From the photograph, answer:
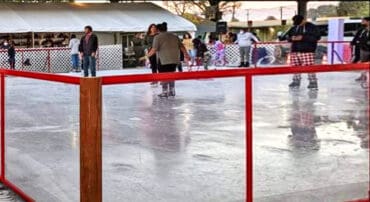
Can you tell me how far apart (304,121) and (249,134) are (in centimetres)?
85

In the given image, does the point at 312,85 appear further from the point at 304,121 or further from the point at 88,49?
the point at 88,49

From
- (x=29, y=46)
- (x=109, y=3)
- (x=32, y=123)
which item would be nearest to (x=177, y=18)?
(x=109, y=3)

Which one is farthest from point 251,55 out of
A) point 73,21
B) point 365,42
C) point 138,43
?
point 365,42

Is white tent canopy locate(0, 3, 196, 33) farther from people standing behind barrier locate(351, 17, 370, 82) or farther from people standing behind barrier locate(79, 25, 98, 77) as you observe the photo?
people standing behind barrier locate(351, 17, 370, 82)

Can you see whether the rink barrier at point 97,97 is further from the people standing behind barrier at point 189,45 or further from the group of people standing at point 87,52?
the people standing behind barrier at point 189,45

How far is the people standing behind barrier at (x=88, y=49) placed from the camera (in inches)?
596

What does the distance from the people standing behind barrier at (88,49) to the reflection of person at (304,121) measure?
32.9 feet

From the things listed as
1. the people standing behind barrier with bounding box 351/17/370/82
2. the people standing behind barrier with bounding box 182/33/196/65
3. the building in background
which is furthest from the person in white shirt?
the people standing behind barrier with bounding box 351/17/370/82

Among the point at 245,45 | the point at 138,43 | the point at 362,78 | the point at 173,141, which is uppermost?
the point at 138,43

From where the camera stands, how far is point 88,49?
604 inches

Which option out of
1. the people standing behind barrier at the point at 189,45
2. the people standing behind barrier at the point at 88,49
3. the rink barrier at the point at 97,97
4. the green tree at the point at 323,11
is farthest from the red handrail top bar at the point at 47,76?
the green tree at the point at 323,11

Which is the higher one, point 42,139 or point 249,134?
point 249,134

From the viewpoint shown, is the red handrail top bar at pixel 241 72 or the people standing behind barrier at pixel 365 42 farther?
the people standing behind barrier at pixel 365 42

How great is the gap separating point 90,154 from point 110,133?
29.7 inches
